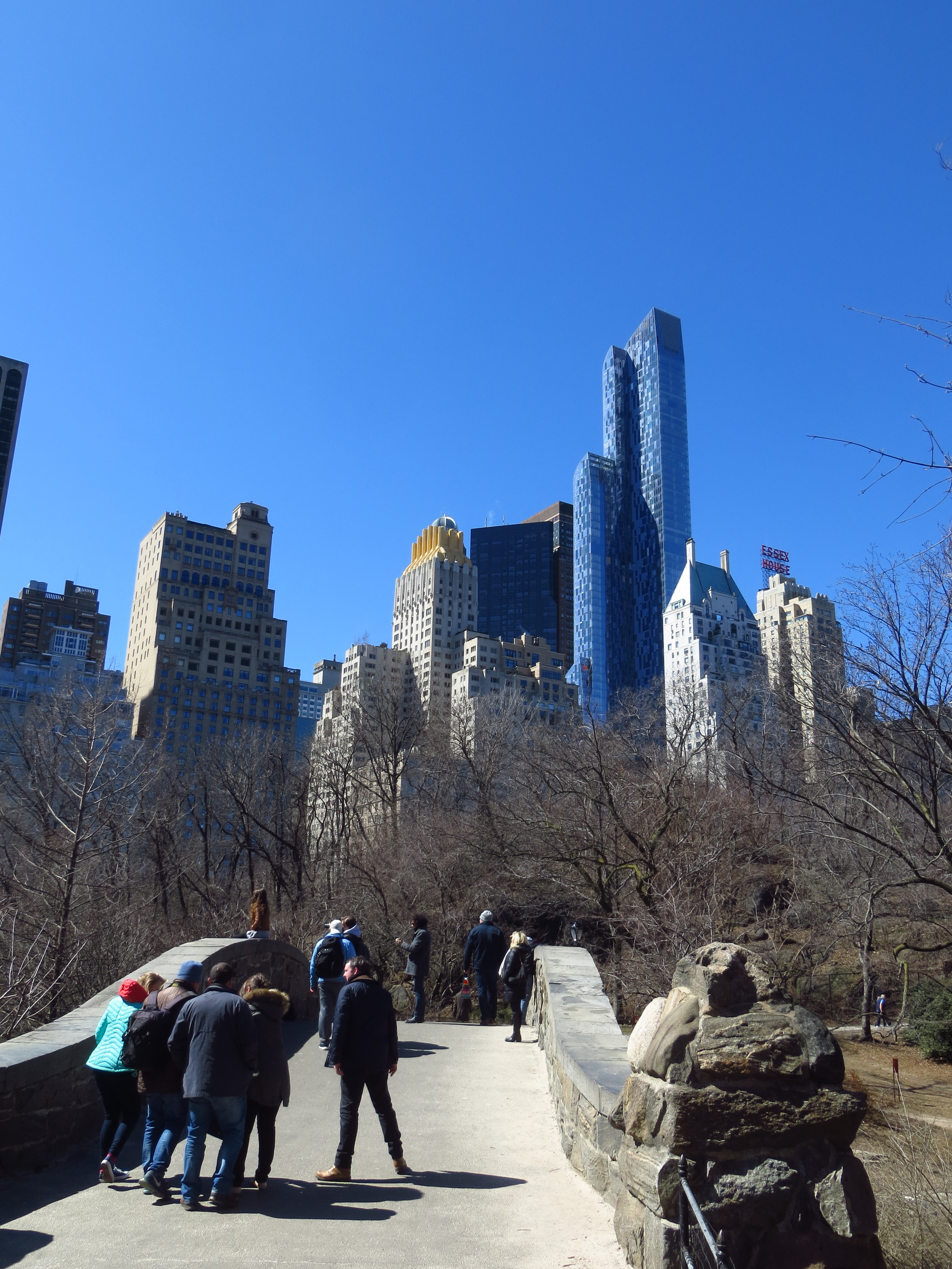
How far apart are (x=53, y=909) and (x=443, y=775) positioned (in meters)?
20.8

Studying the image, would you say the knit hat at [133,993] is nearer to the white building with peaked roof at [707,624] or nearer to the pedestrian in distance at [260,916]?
the pedestrian in distance at [260,916]

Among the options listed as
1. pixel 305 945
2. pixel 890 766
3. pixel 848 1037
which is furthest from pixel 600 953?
pixel 890 766

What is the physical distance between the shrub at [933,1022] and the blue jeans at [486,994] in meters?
9.24

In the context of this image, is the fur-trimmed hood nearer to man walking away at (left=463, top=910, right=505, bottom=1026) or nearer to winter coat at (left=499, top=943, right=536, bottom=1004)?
winter coat at (left=499, top=943, right=536, bottom=1004)

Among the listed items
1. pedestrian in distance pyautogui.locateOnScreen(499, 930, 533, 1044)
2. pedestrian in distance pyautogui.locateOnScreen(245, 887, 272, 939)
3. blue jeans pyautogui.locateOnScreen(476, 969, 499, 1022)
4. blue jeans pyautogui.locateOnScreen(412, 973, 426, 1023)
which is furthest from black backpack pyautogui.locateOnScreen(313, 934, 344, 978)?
blue jeans pyautogui.locateOnScreen(476, 969, 499, 1022)

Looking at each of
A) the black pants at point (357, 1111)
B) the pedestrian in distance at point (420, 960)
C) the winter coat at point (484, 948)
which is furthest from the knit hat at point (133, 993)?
the winter coat at point (484, 948)

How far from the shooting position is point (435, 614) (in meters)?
160

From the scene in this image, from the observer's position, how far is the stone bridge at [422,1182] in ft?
13.8

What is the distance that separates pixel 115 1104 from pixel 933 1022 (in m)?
16.3

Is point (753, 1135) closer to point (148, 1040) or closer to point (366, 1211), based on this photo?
point (366, 1211)

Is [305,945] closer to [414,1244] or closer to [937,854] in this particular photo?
[937,854]

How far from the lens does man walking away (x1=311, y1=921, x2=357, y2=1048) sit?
33.6 feet

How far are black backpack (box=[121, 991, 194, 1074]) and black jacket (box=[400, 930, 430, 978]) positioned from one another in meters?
6.90

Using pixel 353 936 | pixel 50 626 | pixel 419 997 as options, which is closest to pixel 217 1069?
pixel 353 936
